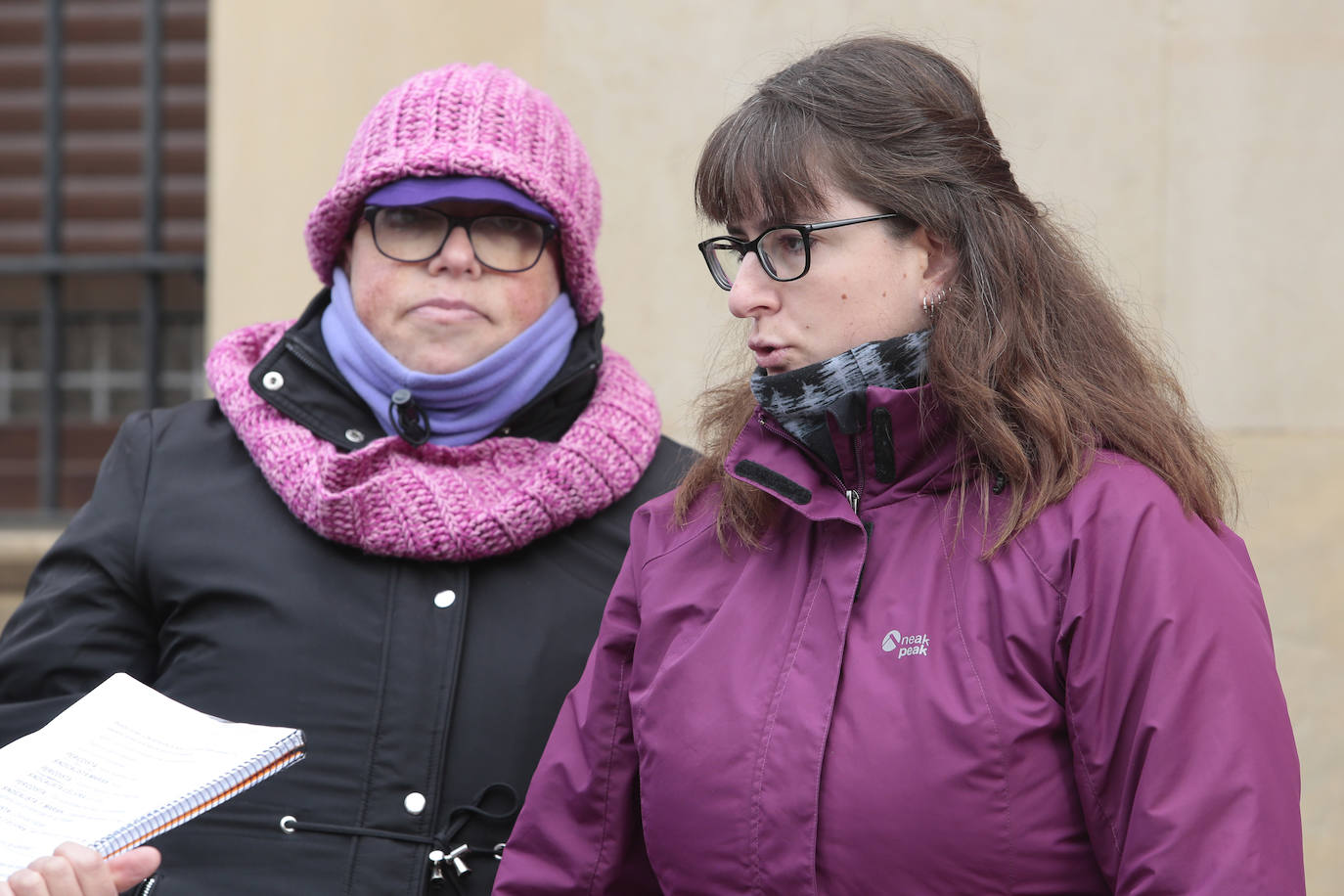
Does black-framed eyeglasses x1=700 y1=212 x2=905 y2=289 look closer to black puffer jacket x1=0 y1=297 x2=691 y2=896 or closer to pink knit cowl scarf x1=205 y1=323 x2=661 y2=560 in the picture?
pink knit cowl scarf x1=205 y1=323 x2=661 y2=560

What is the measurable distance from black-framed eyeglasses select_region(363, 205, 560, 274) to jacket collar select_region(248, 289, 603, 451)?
8.0 inches

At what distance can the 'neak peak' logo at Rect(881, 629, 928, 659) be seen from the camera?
1.66m

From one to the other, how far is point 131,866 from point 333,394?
101 cm

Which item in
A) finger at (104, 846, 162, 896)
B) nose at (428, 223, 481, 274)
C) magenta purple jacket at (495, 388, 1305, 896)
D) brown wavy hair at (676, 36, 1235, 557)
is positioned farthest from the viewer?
nose at (428, 223, 481, 274)

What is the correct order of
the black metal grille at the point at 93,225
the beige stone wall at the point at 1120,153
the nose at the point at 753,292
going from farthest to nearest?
the black metal grille at the point at 93,225 → the beige stone wall at the point at 1120,153 → the nose at the point at 753,292

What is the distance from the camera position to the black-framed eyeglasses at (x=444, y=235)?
2.44 meters

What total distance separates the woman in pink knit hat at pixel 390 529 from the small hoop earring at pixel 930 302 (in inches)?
A: 29.9

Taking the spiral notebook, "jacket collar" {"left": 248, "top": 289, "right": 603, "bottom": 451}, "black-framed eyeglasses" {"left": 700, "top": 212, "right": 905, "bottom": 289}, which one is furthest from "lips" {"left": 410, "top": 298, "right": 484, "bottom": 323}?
the spiral notebook

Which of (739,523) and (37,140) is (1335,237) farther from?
(37,140)

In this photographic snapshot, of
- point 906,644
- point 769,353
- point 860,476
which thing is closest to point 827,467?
point 860,476

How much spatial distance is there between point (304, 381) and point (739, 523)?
0.94m

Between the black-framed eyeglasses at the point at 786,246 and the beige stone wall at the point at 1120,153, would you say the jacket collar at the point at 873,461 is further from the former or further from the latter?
the beige stone wall at the point at 1120,153

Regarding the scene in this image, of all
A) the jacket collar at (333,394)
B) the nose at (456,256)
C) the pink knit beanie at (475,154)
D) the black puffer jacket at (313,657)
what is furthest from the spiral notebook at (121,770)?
the pink knit beanie at (475,154)

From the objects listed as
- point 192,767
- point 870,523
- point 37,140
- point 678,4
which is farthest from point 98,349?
point 870,523
